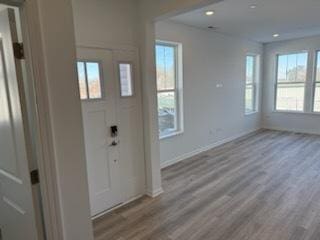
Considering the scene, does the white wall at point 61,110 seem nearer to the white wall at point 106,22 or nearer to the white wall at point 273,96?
the white wall at point 106,22

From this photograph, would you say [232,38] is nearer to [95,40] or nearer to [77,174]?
[95,40]

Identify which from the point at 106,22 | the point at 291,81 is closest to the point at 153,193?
the point at 106,22

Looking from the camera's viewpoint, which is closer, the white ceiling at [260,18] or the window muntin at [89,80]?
the window muntin at [89,80]

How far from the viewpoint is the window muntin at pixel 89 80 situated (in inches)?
98.7

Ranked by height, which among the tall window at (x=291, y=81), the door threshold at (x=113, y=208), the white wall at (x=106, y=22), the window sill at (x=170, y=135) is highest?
the white wall at (x=106, y=22)

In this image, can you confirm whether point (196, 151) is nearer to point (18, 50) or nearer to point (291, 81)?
point (291, 81)

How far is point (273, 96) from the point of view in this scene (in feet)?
23.6

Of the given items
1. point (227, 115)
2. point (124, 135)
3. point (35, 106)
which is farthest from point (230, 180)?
point (35, 106)

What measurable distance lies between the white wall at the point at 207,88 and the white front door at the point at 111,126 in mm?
1288

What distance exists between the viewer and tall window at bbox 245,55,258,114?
269 inches

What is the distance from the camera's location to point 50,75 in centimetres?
139

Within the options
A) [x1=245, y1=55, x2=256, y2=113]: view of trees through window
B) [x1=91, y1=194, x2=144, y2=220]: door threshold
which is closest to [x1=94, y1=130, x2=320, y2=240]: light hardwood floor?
[x1=91, y1=194, x2=144, y2=220]: door threshold

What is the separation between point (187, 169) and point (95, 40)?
9.07 ft

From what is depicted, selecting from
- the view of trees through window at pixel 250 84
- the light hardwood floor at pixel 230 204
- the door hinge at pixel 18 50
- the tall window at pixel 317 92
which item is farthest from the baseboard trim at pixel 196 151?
the door hinge at pixel 18 50
